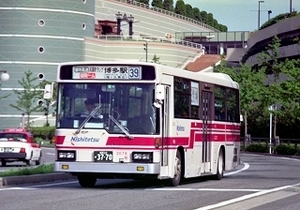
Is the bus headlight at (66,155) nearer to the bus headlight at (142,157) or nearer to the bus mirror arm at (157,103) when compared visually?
the bus headlight at (142,157)

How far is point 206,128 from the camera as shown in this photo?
2528cm

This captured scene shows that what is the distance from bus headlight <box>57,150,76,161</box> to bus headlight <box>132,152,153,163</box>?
1.48m

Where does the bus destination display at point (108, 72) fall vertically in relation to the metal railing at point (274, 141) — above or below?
above

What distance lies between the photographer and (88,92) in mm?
21578

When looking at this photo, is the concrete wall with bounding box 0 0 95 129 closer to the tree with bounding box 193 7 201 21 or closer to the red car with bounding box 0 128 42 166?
the tree with bounding box 193 7 201 21

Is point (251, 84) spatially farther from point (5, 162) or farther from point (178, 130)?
point (178, 130)

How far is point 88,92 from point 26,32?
90.5 m

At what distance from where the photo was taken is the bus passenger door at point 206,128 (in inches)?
984

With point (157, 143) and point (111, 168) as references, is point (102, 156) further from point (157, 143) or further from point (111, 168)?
point (157, 143)

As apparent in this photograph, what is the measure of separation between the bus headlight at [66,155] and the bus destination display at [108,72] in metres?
1.88

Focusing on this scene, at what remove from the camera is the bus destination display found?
850 inches

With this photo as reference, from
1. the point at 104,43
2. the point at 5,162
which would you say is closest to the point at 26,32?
the point at 104,43

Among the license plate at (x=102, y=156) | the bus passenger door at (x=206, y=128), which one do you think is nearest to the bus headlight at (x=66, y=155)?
the license plate at (x=102, y=156)

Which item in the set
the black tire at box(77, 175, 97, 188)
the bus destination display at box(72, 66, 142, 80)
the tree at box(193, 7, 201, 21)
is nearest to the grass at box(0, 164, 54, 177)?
the black tire at box(77, 175, 97, 188)
